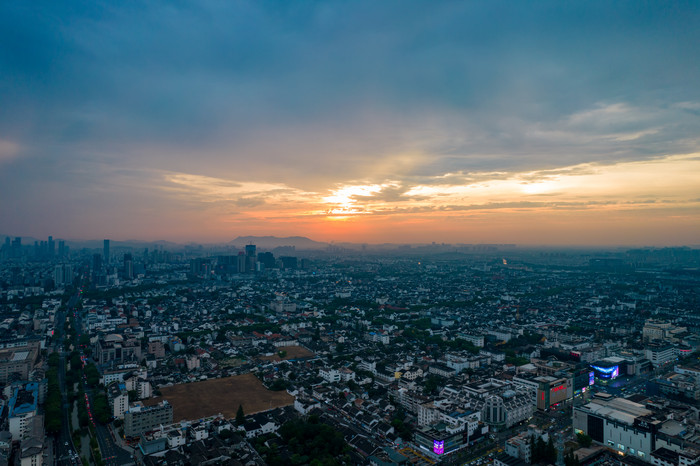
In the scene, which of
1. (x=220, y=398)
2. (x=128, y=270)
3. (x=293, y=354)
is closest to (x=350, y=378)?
(x=220, y=398)

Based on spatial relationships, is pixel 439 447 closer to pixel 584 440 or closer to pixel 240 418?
pixel 584 440

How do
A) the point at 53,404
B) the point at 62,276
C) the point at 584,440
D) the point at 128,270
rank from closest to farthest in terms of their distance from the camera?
the point at 584,440 < the point at 53,404 < the point at 62,276 < the point at 128,270

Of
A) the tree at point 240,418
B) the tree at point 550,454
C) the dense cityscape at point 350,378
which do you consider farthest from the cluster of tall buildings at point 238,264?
the tree at point 550,454

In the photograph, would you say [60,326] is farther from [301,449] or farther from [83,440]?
[301,449]

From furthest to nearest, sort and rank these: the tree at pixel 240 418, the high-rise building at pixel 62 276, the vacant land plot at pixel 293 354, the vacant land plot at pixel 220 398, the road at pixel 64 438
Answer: the high-rise building at pixel 62 276 < the vacant land plot at pixel 293 354 < the vacant land plot at pixel 220 398 < the tree at pixel 240 418 < the road at pixel 64 438

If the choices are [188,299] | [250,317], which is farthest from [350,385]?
[188,299]

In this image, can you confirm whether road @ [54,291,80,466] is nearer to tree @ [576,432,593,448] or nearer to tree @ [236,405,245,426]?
tree @ [236,405,245,426]

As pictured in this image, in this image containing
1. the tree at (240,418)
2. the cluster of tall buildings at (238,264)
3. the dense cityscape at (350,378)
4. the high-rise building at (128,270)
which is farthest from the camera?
the cluster of tall buildings at (238,264)

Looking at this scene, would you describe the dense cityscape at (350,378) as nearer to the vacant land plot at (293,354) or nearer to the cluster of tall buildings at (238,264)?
the vacant land plot at (293,354)
